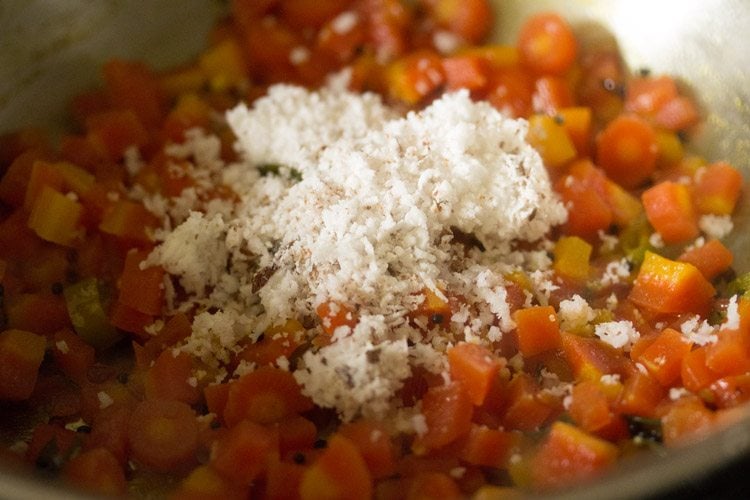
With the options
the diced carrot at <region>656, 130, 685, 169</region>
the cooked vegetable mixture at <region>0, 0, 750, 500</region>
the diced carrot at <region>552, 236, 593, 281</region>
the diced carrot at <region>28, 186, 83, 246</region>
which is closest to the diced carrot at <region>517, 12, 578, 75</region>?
the cooked vegetable mixture at <region>0, 0, 750, 500</region>

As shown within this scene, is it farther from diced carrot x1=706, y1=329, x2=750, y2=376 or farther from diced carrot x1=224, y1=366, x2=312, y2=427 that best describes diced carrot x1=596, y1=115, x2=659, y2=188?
diced carrot x1=224, y1=366, x2=312, y2=427

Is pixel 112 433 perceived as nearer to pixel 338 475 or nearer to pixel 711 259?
pixel 338 475

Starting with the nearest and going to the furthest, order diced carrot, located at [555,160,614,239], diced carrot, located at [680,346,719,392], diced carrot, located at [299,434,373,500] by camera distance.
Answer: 1. diced carrot, located at [299,434,373,500]
2. diced carrot, located at [680,346,719,392]
3. diced carrot, located at [555,160,614,239]

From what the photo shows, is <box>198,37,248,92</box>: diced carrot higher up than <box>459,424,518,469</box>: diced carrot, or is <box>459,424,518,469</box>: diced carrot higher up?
<box>198,37,248,92</box>: diced carrot

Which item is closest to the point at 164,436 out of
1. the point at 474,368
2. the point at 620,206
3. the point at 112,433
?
the point at 112,433

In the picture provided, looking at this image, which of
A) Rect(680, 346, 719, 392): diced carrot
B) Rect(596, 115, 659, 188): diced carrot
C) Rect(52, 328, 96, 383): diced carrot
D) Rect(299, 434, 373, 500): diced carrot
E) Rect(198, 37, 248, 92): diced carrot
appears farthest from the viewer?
Rect(198, 37, 248, 92): diced carrot
